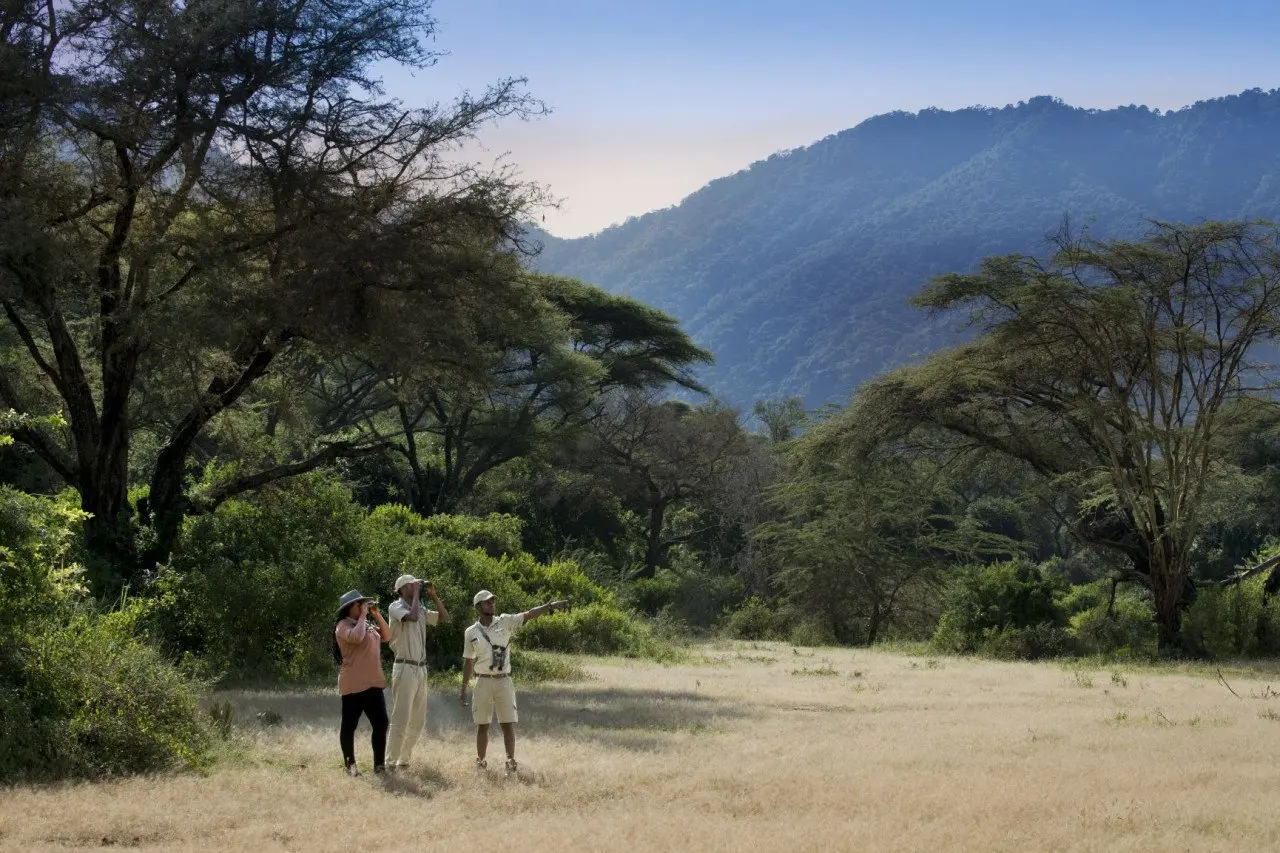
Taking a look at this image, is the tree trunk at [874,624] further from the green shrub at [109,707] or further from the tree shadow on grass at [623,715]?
the green shrub at [109,707]

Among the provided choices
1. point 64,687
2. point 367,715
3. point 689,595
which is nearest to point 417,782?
point 367,715

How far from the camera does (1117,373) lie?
24516 millimetres

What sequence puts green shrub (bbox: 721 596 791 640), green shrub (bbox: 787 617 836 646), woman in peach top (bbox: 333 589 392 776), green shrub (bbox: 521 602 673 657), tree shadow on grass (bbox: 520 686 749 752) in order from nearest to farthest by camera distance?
1. woman in peach top (bbox: 333 589 392 776)
2. tree shadow on grass (bbox: 520 686 749 752)
3. green shrub (bbox: 521 602 673 657)
4. green shrub (bbox: 787 617 836 646)
5. green shrub (bbox: 721 596 791 640)

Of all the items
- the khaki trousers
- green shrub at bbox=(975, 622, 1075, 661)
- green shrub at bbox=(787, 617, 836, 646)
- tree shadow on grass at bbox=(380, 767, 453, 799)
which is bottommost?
green shrub at bbox=(787, 617, 836, 646)

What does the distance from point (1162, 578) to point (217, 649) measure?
17.2 meters

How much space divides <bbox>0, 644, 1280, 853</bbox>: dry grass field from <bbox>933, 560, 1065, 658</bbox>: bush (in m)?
11.1

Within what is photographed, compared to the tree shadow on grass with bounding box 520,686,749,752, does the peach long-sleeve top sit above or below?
above

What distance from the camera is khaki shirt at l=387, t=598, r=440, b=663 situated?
10172 millimetres

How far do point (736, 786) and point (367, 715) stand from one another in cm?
283

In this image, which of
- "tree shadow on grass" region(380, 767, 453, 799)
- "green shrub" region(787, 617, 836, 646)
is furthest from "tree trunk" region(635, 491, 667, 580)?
"tree shadow on grass" region(380, 767, 453, 799)

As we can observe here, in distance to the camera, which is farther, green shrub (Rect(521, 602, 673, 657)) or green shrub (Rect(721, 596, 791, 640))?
green shrub (Rect(721, 596, 791, 640))

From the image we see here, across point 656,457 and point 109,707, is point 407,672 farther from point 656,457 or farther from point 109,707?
point 656,457

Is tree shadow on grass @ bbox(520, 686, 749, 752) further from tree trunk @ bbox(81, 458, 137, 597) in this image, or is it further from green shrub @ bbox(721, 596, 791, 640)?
green shrub @ bbox(721, 596, 791, 640)

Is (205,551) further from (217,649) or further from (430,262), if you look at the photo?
(430,262)
